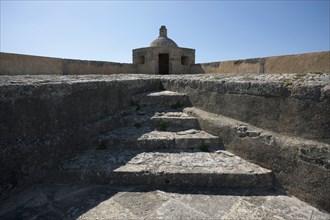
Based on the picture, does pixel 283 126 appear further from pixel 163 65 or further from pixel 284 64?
pixel 163 65

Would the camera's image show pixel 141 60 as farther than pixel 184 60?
No

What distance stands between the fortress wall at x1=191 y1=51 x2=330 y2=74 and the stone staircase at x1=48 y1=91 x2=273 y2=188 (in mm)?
3504

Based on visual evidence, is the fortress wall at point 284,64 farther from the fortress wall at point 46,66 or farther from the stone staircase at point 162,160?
the fortress wall at point 46,66

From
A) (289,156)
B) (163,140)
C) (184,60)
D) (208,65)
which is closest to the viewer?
(289,156)

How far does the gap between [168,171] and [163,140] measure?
73 centimetres

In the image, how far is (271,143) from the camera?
8.55 ft

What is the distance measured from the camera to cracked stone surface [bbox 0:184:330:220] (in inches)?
81.0

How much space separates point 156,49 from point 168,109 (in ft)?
30.4

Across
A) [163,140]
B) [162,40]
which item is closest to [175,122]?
[163,140]

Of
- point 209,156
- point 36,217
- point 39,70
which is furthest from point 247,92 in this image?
point 39,70

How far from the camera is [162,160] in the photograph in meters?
2.88

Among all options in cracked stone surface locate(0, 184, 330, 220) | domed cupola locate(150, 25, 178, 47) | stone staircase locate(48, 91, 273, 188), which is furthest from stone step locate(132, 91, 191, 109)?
domed cupola locate(150, 25, 178, 47)

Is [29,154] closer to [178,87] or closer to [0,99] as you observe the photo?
[0,99]

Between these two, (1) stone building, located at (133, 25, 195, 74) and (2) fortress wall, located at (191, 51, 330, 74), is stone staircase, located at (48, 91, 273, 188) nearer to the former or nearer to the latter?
(2) fortress wall, located at (191, 51, 330, 74)
